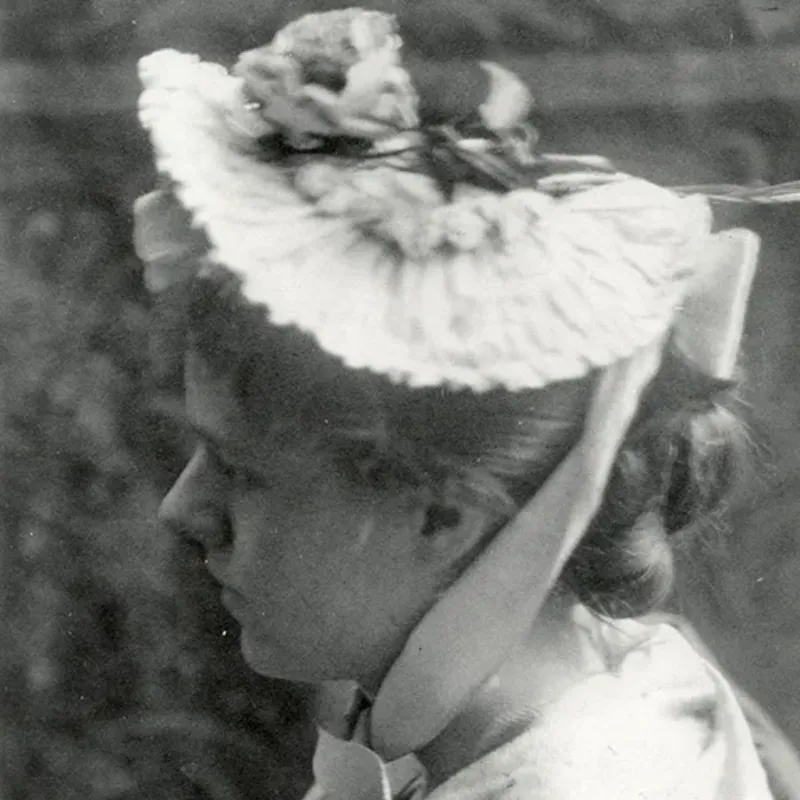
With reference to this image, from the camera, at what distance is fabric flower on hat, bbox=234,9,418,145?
0.91 meters

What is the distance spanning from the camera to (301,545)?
951 millimetres

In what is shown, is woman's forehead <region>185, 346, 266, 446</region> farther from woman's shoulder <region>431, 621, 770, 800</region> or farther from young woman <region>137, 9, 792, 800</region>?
woman's shoulder <region>431, 621, 770, 800</region>

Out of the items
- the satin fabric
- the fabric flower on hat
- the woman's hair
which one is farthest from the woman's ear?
the fabric flower on hat

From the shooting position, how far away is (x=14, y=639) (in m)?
1.01

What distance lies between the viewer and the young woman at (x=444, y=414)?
2.97 ft

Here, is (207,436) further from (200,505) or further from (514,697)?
(514,697)

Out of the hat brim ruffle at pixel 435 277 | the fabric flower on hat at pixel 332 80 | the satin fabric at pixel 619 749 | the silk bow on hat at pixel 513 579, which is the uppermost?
the fabric flower on hat at pixel 332 80

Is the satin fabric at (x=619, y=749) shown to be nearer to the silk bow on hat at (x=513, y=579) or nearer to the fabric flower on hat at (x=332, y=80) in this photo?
the silk bow on hat at (x=513, y=579)

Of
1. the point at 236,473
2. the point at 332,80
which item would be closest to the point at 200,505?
the point at 236,473

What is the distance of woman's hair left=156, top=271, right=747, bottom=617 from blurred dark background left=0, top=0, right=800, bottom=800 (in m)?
0.06

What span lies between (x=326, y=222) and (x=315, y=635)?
309 millimetres

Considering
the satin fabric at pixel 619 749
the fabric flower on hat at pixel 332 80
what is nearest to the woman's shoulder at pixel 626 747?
the satin fabric at pixel 619 749

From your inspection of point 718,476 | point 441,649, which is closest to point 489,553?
point 441,649

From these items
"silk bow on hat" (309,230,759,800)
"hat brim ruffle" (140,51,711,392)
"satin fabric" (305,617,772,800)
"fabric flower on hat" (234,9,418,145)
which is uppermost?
"fabric flower on hat" (234,9,418,145)
